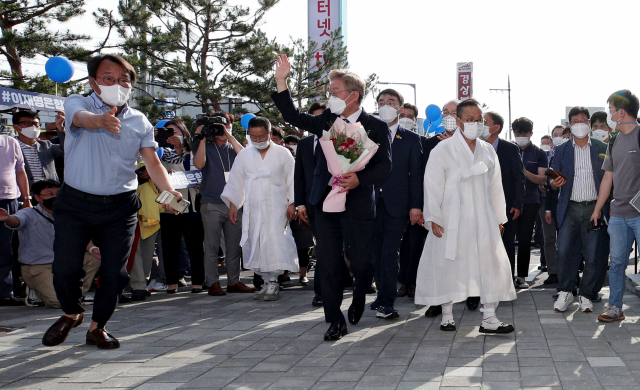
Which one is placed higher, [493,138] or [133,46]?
[133,46]

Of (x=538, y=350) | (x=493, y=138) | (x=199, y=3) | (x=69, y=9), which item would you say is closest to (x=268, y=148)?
(x=493, y=138)

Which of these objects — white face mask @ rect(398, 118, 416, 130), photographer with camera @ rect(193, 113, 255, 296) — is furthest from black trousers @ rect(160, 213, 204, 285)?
white face mask @ rect(398, 118, 416, 130)

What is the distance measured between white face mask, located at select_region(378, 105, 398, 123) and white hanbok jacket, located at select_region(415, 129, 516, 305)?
38.5 inches

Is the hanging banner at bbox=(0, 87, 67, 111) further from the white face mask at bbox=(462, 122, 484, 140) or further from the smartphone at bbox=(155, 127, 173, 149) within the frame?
the white face mask at bbox=(462, 122, 484, 140)

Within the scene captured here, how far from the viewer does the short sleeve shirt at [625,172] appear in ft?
21.4

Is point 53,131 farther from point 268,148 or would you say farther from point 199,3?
point 199,3

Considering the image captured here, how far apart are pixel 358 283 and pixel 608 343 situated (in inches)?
→ 77.3

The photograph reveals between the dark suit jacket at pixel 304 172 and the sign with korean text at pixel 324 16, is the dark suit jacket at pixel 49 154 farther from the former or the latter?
the sign with korean text at pixel 324 16

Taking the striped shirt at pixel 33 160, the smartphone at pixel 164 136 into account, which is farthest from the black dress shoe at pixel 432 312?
the striped shirt at pixel 33 160

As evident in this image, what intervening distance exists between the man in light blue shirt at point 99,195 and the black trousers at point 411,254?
3.47 metres

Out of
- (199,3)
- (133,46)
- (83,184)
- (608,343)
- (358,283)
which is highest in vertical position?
(199,3)

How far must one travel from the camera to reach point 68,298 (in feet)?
18.3

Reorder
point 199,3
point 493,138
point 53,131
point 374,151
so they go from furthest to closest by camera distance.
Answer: point 199,3, point 53,131, point 493,138, point 374,151

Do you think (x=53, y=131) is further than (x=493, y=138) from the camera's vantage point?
Yes
